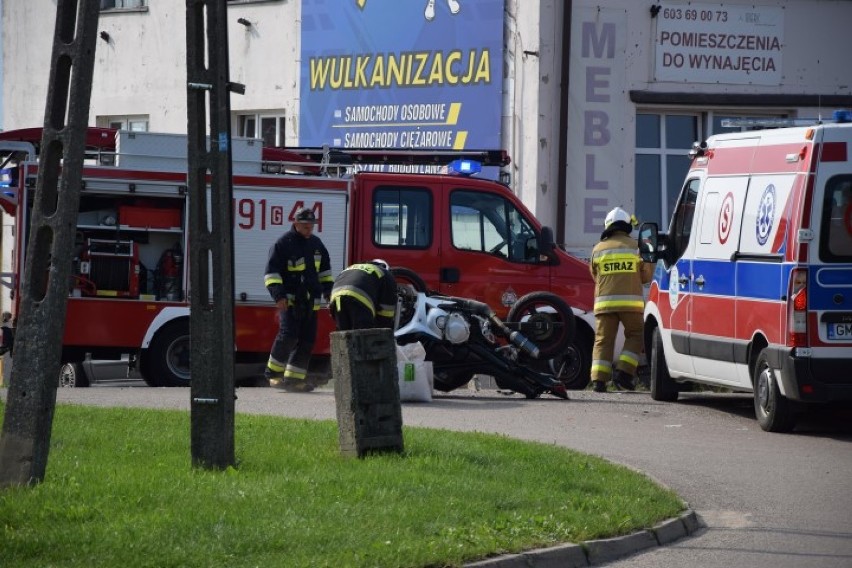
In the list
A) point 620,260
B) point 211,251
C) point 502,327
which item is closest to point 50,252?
point 211,251

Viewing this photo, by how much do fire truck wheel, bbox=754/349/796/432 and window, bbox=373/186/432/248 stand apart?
516 cm

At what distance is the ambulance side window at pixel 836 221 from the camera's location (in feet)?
40.9

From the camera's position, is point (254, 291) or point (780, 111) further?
point (780, 111)

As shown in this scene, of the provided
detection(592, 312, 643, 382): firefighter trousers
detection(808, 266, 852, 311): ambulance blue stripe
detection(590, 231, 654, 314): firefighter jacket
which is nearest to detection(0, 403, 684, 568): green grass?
detection(808, 266, 852, 311): ambulance blue stripe

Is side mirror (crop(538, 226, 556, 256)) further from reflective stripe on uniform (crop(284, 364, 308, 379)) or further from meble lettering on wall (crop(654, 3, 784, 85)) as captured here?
meble lettering on wall (crop(654, 3, 784, 85))

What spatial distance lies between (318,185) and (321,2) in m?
8.21

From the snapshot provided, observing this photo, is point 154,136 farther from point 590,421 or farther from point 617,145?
point 617,145

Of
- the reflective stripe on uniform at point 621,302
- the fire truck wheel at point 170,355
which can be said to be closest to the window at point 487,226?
the reflective stripe on uniform at point 621,302

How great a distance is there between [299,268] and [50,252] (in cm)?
749

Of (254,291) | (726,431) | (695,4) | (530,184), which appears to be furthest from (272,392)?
(695,4)

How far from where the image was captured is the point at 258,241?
17.3 m

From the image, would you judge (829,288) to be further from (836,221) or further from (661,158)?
(661,158)

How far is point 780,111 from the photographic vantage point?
2289 cm

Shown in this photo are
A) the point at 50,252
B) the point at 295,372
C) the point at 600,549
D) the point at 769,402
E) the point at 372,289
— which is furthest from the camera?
the point at 295,372
